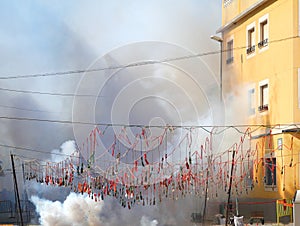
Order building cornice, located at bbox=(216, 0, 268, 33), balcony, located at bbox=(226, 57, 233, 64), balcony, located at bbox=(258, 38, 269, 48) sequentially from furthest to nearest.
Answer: balcony, located at bbox=(226, 57, 233, 64)
building cornice, located at bbox=(216, 0, 268, 33)
balcony, located at bbox=(258, 38, 269, 48)

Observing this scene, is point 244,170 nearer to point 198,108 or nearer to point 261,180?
point 261,180

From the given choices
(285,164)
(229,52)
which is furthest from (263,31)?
(285,164)

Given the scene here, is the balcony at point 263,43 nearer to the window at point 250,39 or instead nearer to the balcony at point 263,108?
the window at point 250,39

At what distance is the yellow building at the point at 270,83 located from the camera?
15.0 m

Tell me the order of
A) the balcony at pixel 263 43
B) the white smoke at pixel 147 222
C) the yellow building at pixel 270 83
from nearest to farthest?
the yellow building at pixel 270 83
the balcony at pixel 263 43
the white smoke at pixel 147 222

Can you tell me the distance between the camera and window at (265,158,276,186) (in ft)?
52.2

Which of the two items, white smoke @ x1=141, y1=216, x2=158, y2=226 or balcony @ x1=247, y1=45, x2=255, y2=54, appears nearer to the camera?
balcony @ x1=247, y1=45, x2=255, y2=54

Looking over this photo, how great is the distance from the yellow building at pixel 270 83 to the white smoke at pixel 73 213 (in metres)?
5.06

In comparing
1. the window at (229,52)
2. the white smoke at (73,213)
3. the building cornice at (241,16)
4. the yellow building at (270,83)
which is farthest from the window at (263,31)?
the white smoke at (73,213)

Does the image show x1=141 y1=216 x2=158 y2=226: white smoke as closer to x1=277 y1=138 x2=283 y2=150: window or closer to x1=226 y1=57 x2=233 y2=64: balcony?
x1=277 y1=138 x2=283 y2=150: window

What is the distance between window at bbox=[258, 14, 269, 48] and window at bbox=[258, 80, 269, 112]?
1084 mm

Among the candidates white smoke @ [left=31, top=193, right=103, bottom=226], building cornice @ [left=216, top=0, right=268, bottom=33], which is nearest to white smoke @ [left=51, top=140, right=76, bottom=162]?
white smoke @ [left=31, top=193, right=103, bottom=226]

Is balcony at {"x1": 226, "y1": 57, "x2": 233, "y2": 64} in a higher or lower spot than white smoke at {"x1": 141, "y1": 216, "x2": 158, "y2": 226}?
higher

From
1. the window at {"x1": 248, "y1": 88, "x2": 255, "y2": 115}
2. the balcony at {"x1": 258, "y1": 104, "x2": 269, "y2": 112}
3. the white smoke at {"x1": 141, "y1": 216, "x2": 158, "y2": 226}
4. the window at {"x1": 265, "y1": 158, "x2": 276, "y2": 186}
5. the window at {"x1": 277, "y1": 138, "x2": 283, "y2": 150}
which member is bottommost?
the white smoke at {"x1": 141, "y1": 216, "x2": 158, "y2": 226}
